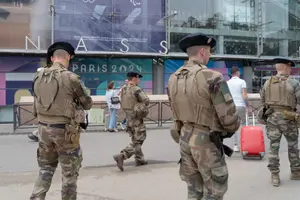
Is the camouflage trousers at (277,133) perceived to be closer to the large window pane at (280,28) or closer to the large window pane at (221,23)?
the large window pane at (221,23)

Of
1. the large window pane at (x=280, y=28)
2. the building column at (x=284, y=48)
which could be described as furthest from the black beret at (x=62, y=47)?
the building column at (x=284, y=48)

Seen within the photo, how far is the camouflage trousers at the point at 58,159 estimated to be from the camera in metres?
3.65

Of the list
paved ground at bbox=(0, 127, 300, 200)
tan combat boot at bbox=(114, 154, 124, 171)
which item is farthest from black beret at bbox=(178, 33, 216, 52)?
tan combat boot at bbox=(114, 154, 124, 171)

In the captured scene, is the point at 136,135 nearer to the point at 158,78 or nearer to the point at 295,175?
the point at 295,175

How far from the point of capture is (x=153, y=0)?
739 inches

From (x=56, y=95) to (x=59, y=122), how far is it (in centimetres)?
28

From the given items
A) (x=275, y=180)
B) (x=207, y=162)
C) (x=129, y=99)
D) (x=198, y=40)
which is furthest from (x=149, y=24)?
(x=207, y=162)

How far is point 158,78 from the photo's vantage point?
19359mm

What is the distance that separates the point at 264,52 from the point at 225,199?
18.0 meters

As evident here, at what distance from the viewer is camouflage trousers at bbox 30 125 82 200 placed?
3650mm

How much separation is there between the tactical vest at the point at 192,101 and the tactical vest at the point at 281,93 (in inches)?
95.3

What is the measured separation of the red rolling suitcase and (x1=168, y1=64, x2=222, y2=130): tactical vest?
12.1 ft

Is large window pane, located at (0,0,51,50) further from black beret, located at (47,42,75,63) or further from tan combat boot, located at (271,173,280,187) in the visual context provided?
tan combat boot, located at (271,173,280,187)

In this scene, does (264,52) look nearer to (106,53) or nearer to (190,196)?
(106,53)
